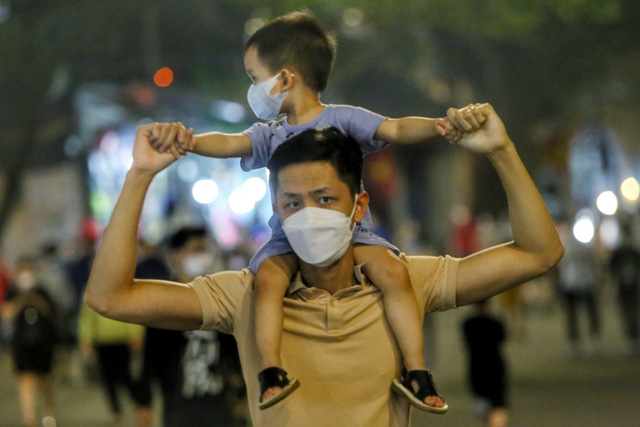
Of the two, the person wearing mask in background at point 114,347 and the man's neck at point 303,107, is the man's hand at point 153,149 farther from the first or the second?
the person wearing mask in background at point 114,347

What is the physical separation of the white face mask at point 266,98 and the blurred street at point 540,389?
878cm

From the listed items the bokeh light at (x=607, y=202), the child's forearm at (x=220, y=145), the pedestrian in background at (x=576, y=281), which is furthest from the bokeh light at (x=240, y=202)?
the child's forearm at (x=220, y=145)

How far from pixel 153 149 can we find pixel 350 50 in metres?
23.9

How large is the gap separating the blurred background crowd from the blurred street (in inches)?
4.8

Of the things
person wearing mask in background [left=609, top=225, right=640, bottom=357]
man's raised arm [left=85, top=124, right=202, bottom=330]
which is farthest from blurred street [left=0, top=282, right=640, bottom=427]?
man's raised arm [left=85, top=124, right=202, bottom=330]

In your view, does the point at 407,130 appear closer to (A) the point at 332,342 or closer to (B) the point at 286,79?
(B) the point at 286,79

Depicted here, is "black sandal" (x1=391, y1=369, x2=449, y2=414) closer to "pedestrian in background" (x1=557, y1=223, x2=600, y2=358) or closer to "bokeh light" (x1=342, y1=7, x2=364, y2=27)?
"pedestrian in background" (x1=557, y1=223, x2=600, y2=358)

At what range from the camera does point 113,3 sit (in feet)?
73.1

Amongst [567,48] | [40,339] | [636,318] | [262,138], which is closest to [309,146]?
[262,138]

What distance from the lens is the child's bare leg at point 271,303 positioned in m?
3.30

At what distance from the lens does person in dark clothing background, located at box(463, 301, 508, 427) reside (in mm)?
9570

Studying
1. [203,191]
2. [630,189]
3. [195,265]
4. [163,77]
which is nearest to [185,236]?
[195,265]

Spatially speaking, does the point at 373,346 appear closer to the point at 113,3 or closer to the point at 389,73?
the point at 113,3

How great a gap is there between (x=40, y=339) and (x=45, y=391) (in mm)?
716
